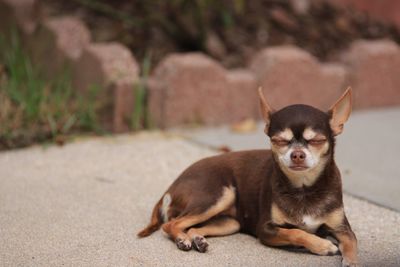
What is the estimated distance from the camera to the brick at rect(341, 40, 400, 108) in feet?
25.9

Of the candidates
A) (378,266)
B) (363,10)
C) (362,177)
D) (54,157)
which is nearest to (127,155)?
(54,157)

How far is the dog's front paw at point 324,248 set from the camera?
4371 mm

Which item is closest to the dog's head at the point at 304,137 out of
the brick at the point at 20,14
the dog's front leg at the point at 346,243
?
the dog's front leg at the point at 346,243

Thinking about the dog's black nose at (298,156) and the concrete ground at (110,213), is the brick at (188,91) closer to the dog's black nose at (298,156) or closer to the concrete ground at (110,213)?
the concrete ground at (110,213)

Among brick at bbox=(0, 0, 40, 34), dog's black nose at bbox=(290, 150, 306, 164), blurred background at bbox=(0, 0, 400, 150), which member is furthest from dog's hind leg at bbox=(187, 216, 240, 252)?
brick at bbox=(0, 0, 40, 34)

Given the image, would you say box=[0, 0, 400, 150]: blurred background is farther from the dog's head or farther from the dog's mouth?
the dog's mouth

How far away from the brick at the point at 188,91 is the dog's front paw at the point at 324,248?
3.08m

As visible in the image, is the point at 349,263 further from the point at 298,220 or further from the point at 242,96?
the point at 242,96

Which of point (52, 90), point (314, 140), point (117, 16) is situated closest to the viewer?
point (314, 140)

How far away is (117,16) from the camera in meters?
8.30

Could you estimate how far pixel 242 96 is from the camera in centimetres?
748

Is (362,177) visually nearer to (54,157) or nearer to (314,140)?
(314,140)

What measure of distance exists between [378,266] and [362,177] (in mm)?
1721

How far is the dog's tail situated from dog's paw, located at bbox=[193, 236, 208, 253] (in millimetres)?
361
